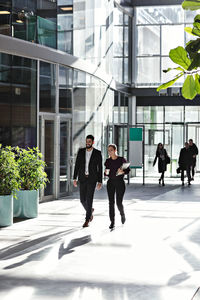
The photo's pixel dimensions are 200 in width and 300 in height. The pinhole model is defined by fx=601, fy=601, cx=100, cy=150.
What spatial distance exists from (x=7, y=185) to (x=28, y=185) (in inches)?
50.0

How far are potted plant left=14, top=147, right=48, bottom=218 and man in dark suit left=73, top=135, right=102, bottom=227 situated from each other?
142 centimetres

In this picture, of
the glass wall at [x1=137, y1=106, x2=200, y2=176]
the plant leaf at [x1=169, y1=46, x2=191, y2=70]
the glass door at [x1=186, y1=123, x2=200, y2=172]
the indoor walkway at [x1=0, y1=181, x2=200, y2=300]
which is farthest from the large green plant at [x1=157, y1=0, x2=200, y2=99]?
the glass door at [x1=186, y1=123, x2=200, y2=172]

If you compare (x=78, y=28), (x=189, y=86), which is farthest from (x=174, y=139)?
(x=189, y=86)

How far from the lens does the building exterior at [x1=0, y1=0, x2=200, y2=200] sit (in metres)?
15.2

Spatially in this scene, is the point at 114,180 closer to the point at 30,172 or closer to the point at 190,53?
the point at 30,172

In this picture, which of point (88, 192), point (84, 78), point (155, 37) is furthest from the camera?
point (155, 37)

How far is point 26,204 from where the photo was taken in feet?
41.7

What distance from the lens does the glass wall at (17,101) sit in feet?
48.2

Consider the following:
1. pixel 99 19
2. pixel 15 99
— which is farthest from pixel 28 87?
→ pixel 99 19

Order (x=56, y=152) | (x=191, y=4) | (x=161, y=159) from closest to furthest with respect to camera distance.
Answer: (x=191, y=4) → (x=56, y=152) → (x=161, y=159)

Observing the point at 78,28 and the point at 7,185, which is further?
the point at 78,28

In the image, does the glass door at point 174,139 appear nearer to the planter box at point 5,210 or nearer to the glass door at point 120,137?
the glass door at point 120,137

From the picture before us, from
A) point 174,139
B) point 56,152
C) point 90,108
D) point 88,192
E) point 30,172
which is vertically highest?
point 90,108

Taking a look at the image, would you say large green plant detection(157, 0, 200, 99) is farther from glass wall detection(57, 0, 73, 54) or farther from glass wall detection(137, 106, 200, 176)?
glass wall detection(137, 106, 200, 176)
